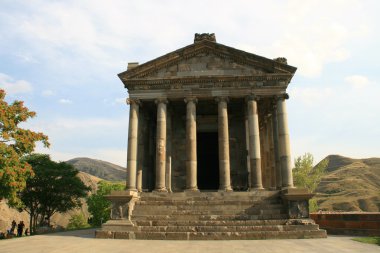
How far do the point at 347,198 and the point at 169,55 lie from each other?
71.7m

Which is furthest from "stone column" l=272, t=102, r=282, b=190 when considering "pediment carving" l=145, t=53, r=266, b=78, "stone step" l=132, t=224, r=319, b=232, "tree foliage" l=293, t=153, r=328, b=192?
"tree foliage" l=293, t=153, r=328, b=192

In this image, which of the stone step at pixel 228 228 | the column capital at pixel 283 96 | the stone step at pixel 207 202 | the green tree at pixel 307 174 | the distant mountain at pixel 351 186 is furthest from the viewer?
the distant mountain at pixel 351 186

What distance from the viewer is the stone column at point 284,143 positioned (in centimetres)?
1848

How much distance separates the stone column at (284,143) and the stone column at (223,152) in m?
3.42

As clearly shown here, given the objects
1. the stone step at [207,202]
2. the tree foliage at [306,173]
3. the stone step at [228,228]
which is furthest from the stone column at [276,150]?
the tree foliage at [306,173]

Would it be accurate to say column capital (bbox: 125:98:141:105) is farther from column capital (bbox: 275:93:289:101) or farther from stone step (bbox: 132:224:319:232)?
column capital (bbox: 275:93:289:101)

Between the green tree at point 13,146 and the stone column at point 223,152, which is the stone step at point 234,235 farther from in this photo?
the green tree at point 13,146

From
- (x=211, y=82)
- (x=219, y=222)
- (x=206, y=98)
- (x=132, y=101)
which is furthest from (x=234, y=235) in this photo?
(x=132, y=101)

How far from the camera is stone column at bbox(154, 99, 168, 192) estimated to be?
19.2 metres

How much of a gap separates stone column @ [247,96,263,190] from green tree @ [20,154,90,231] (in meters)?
19.7

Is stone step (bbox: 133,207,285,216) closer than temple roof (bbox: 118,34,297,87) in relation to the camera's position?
Yes

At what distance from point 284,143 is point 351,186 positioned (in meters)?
81.7

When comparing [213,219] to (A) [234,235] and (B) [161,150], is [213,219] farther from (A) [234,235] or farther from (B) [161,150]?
(B) [161,150]

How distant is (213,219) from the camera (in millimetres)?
15359
